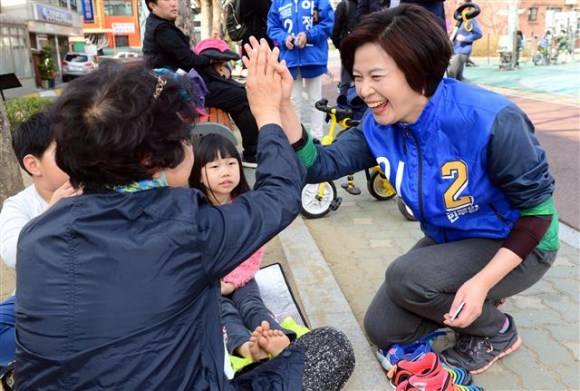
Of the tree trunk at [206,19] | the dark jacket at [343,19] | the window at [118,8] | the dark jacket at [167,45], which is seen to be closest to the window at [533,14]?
the window at [118,8]

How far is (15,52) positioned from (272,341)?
1025 inches

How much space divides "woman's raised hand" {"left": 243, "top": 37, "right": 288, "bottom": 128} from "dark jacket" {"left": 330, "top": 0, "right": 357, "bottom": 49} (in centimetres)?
418

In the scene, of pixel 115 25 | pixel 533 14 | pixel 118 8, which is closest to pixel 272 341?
pixel 533 14

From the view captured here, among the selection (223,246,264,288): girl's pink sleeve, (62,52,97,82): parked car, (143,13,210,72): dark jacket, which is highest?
(143,13,210,72): dark jacket

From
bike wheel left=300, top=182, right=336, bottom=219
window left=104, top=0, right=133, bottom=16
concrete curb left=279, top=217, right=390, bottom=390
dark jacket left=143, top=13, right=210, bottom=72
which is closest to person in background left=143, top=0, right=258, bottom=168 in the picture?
dark jacket left=143, top=13, right=210, bottom=72

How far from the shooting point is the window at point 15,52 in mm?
22681

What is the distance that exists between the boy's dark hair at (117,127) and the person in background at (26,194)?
2.98 ft

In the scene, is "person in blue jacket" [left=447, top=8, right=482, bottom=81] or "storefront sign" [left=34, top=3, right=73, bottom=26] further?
"storefront sign" [left=34, top=3, right=73, bottom=26]

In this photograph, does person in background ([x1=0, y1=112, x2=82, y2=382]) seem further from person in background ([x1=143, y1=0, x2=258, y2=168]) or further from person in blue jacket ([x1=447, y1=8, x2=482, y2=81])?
person in blue jacket ([x1=447, y1=8, x2=482, y2=81])

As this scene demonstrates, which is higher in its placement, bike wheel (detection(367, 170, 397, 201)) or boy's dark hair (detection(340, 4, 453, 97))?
boy's dark hair (detection(340, 4, 453, 97))

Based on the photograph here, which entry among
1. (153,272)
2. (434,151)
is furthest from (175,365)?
(434,151)

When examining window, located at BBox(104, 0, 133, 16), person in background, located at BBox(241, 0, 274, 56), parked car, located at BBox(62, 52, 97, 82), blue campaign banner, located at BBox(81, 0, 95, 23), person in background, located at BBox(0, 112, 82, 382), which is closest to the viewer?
person in background, located at BBox(0, 112, 82, 382)

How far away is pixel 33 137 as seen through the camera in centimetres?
220

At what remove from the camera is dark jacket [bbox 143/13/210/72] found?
437cm
